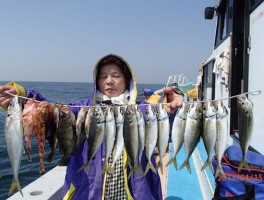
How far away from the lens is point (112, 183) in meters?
2.93

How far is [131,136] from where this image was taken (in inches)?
104

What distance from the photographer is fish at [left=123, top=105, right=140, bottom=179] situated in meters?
2.64

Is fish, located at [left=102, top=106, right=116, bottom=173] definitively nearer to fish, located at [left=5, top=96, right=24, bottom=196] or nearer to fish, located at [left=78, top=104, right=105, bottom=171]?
fish, located at [left=78, top=104, right=105, bottom=171]

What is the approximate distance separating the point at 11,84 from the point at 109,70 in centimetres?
104

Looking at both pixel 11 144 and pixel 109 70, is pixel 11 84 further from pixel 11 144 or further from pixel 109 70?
pixel 109 70

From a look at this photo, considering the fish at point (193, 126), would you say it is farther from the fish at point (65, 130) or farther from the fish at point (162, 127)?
the fish at point (65, 130)

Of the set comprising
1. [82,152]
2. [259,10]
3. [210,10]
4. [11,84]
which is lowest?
[82,152]

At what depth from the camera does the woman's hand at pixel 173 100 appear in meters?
2.84

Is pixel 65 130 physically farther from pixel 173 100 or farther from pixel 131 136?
pixel 173 100

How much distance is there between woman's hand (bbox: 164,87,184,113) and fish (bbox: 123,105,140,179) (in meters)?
0.42

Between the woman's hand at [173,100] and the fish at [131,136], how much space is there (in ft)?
1.38

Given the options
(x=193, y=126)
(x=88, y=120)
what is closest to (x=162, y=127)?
→ (x=193, y=126)

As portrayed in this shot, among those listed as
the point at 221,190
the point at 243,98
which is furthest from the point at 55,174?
the point at 243,98

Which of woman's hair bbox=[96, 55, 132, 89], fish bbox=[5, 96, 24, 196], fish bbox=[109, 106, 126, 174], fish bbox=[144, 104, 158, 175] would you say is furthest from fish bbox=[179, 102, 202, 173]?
fish bbox=[5, 96, 24, 196]
